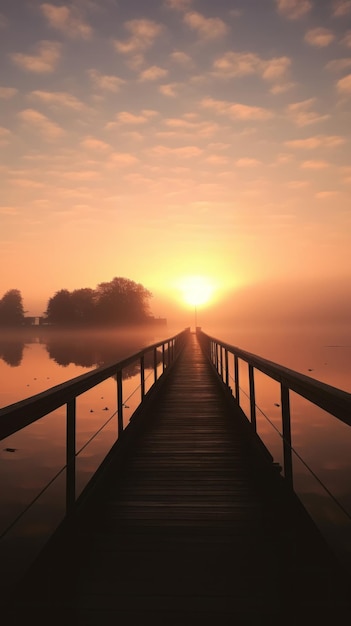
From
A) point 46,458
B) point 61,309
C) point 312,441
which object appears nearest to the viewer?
point 46,458

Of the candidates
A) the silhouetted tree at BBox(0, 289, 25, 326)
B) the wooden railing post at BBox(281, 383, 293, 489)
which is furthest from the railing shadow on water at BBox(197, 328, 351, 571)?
the silhouetted tree at BBox(0, 289, 25, 326)

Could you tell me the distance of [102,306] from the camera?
3091 inches

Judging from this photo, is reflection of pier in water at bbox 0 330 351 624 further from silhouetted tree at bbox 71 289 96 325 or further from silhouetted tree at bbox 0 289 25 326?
silhouetted tree at bbox 0 289 25 326

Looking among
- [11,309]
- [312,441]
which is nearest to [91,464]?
[312,441]

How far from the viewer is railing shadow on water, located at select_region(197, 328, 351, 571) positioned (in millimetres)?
2584

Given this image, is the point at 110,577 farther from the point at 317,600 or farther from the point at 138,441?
the point at 138,441

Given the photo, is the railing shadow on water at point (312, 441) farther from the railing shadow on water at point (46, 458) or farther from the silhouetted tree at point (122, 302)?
the silhouetted tree at point (122, 302)

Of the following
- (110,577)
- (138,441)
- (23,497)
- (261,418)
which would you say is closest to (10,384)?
(261,418)

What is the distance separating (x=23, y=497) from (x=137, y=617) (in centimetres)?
518

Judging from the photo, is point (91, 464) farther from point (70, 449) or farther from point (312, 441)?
point (70, 449)

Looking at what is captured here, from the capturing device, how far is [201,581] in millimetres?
2395

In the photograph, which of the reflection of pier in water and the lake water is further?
the lake water

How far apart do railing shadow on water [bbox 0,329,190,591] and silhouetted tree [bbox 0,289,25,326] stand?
97.9 meters

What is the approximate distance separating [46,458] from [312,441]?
6318 millimetres
